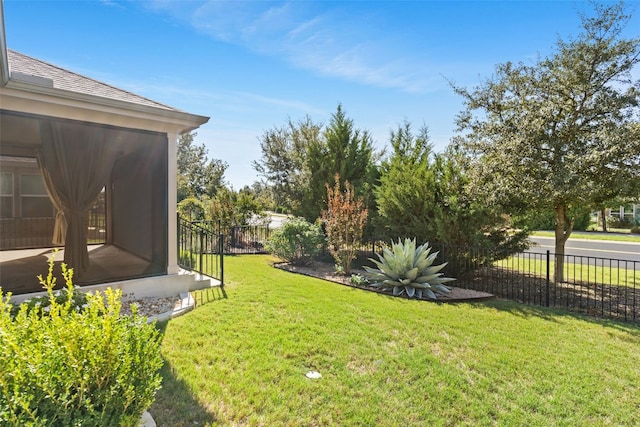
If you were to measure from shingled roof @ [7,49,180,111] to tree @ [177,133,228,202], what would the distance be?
20260mm

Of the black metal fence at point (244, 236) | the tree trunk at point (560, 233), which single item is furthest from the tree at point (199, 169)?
the tree trunk at point (560, 233)

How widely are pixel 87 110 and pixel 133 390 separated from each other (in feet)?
17.1

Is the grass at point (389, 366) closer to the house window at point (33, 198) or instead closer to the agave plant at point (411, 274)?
the agave plant at point (411, 274)

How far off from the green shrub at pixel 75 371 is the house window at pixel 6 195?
11.2m

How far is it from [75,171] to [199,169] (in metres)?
23.1

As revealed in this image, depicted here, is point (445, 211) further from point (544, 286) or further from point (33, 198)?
point (33, 198)

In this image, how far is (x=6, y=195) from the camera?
34.7ft

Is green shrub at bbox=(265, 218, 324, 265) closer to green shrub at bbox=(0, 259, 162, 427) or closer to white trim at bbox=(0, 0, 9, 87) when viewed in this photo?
white trim at bbox=(0, 0, 9, 87)

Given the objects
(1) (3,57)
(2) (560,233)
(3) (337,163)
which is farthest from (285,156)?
(1) (3,57)

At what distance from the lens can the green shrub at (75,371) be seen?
189 centimetres

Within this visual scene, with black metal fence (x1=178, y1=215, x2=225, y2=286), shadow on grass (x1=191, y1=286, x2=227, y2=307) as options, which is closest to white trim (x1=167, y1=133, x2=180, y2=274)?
black metal fence (x1=178, y1=215, x2=225, y2=286)

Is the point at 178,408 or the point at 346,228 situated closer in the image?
the point at 178,408

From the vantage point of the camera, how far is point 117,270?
22.5ft

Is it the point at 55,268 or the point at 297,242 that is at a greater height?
the point at 297,242
